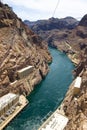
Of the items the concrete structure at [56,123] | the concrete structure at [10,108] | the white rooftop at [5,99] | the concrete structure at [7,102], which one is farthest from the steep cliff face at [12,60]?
the concrete structure at [56,123]

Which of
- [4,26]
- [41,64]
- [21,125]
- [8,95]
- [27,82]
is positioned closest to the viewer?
[21,125]

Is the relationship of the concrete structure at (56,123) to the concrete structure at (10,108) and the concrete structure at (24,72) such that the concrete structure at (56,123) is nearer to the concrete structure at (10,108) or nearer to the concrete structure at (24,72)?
the concrete structure at (10,108)

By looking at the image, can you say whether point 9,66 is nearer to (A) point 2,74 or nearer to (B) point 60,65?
(A) point 2,74

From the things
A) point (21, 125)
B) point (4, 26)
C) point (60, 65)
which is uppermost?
point (4, 26)

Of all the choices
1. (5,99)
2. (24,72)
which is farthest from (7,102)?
(24,72)

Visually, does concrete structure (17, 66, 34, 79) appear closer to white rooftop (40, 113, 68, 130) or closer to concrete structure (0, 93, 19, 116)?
concrete structure (0, 93, 19, 116)

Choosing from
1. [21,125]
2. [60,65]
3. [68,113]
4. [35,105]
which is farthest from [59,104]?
[60,65]

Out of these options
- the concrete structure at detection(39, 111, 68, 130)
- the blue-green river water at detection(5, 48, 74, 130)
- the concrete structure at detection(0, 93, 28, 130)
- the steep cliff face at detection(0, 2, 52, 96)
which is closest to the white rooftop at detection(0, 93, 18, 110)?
the concrete structure at detection(0, 93, 28, 130)
